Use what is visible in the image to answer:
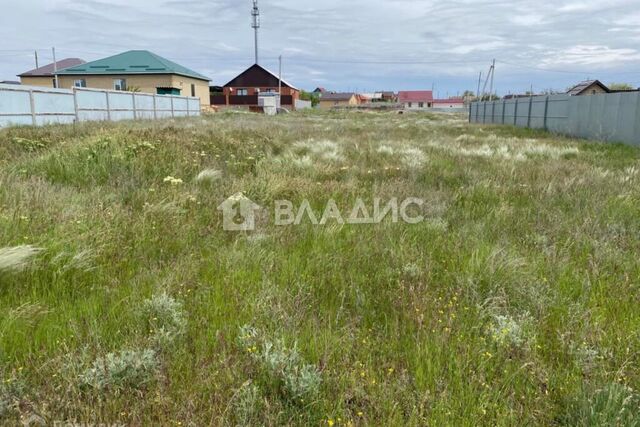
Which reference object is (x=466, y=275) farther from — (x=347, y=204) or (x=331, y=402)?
(x=347, y=204)

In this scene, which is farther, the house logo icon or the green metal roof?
the green metal roof

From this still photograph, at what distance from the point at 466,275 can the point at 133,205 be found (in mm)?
3496

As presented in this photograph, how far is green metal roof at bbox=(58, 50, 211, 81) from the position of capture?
138 feet

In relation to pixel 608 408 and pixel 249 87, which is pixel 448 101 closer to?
pixel 249 87

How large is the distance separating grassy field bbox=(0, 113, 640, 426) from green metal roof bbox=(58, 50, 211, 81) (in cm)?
4280

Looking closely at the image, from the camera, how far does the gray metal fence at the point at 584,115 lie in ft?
40.4

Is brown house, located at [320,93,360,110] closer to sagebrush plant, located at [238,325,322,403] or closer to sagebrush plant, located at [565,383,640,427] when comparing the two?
sagebrush plant, located at [238,325,322,403]

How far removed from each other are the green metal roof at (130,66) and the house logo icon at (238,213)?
139 feet

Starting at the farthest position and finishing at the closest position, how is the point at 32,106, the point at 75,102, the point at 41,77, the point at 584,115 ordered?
the point at 41,77 < the point at 75,102 < the point at 32,106 < the point at 584,115

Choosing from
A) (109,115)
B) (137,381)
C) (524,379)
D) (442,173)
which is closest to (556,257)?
(524,379)

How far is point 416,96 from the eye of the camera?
369 ft

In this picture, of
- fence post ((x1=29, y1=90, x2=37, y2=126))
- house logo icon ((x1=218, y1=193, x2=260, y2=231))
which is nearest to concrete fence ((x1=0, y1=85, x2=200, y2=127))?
fence post ((x1=29, y1=90, x2=37, y2=126))

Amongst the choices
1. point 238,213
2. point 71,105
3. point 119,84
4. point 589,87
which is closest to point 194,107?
point 119,84

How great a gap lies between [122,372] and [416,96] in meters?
119
